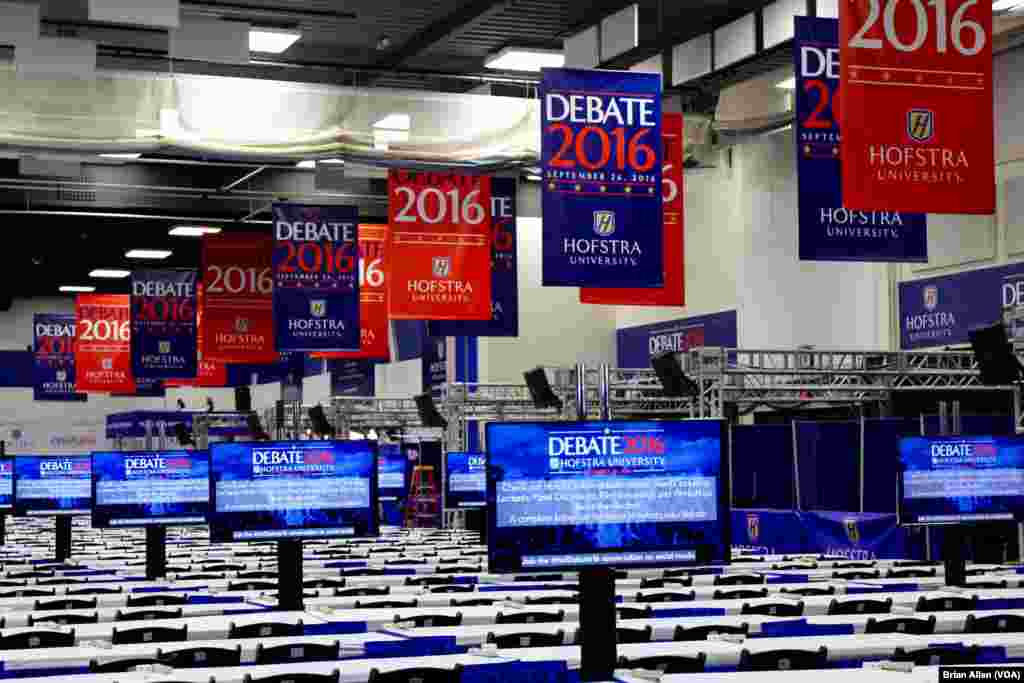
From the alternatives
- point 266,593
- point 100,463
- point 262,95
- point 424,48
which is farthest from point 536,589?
point 424,48

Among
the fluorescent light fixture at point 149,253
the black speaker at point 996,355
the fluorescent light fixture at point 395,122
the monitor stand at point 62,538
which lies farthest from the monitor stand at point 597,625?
the fluorescent light fixture at point 149,253

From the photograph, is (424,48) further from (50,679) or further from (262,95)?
(50,679)

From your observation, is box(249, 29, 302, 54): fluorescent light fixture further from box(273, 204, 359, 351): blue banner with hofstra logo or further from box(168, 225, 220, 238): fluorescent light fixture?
box(168, 225, 220, 238): fluorescent light fixture

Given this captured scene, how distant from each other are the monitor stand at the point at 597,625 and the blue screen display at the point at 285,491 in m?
4.06

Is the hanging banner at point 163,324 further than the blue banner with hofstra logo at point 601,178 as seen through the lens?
Yes

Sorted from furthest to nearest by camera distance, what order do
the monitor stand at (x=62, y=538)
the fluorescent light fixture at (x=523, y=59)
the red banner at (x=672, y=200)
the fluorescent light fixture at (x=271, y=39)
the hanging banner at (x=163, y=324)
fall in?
the hanging banner at (x=163, y=324) → the fluorescent light fixture at (x=523, y=59) → the monitor stand at (x=62, y=538) → the fluorescent light fixture at (x=271, y=39) → the red banner at (x=672, y=200)

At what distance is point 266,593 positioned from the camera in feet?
38.9

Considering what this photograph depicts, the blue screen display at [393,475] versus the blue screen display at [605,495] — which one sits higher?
the blue screen display at [605,495]

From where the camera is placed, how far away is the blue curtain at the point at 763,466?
21609mm

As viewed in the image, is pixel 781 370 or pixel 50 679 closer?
pixel 50 679

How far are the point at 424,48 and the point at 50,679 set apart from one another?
12732 mm

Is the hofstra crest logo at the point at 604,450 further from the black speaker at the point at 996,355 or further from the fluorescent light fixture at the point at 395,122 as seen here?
the fluorescent light fixture at the point at 395,122

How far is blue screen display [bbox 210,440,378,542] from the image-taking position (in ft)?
32.1

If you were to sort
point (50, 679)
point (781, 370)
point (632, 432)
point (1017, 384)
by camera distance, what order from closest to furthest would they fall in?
point (632, 432) < point (50, 679) < point (1017, 384) < point (781, 370)
